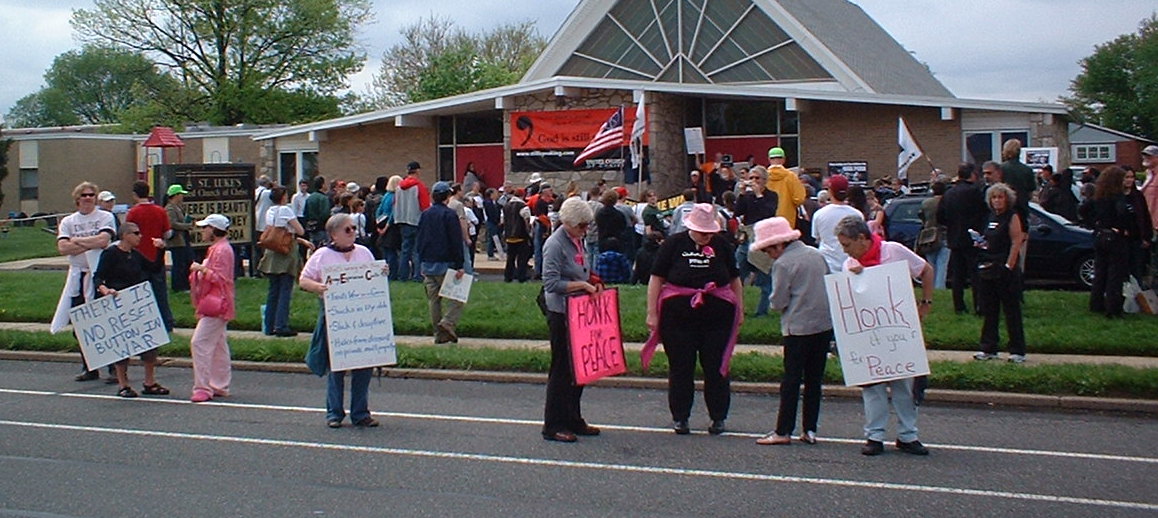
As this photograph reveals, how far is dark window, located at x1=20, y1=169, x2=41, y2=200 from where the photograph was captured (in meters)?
51.1

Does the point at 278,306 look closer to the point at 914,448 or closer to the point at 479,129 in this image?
the point at 914,448

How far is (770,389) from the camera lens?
37.9 feet

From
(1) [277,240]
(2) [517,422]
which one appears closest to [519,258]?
(1) [277,240]

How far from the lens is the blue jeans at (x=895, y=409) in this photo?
8680 mm

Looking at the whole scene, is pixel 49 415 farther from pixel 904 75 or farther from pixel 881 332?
pixel 904 75

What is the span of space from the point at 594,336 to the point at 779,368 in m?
2.91

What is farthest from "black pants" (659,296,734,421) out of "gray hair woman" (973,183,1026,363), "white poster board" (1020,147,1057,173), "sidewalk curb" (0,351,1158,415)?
"white poster board" (1020,147,1057,173)

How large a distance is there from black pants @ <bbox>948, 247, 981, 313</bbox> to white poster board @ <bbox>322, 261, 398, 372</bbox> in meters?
6.62

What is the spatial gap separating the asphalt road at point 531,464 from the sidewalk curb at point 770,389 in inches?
6.9

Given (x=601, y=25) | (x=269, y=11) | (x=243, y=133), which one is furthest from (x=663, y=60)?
(x=269, y=11)

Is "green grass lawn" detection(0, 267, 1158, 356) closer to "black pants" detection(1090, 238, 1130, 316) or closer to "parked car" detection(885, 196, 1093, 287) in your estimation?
"black pants" detection(1090, 238, 1130, 316)

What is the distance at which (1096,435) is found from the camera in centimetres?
944

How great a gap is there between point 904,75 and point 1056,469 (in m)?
31.6

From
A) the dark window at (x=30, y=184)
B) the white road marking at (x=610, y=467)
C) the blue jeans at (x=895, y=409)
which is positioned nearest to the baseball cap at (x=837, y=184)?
the blue jeans at (x=895, y=409)
